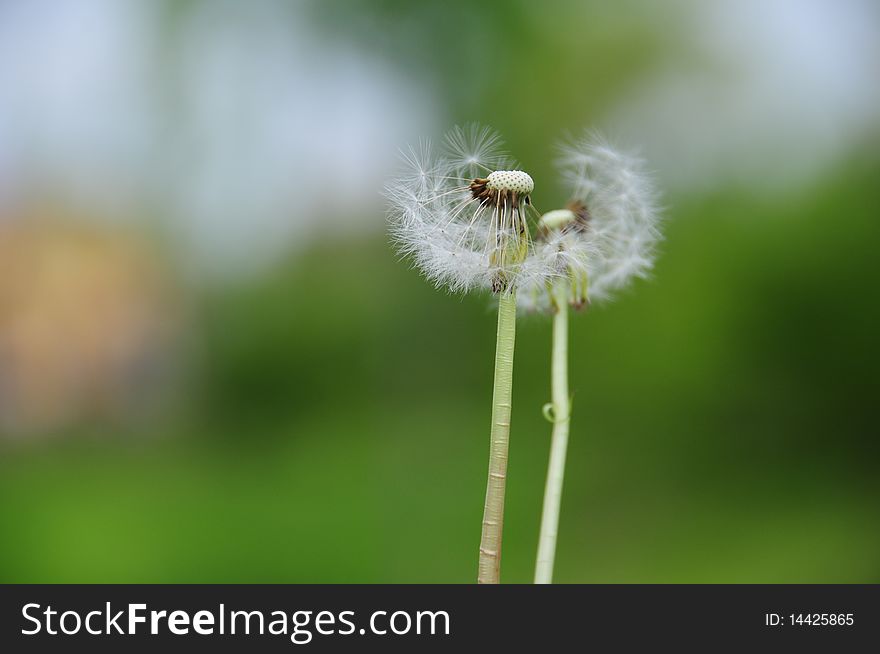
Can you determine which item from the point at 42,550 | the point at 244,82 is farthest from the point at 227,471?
the point at 244,82

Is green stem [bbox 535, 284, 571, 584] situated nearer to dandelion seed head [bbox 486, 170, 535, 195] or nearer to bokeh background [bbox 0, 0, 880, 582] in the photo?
dandelion seed head [bbox 486, 170, 535, 195]

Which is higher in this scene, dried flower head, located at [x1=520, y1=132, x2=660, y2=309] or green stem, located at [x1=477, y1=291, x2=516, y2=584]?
dried flower head, located at [x1=520, y1=132, x2=660, y2=309]

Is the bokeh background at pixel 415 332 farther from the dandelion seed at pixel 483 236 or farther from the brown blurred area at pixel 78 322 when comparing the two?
the dandelion seed at pixel 483 236

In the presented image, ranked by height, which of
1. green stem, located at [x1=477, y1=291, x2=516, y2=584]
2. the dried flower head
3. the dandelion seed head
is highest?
the dried flower head

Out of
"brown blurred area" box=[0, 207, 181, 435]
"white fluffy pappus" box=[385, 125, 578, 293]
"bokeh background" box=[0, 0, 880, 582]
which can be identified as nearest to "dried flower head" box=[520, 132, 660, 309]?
"white fluffy pappus" box=[385, 125, 578, 293]

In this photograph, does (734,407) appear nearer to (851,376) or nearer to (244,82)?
(851,376)

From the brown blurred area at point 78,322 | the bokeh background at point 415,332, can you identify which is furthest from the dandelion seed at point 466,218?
the brown blurred area at point 78,322
